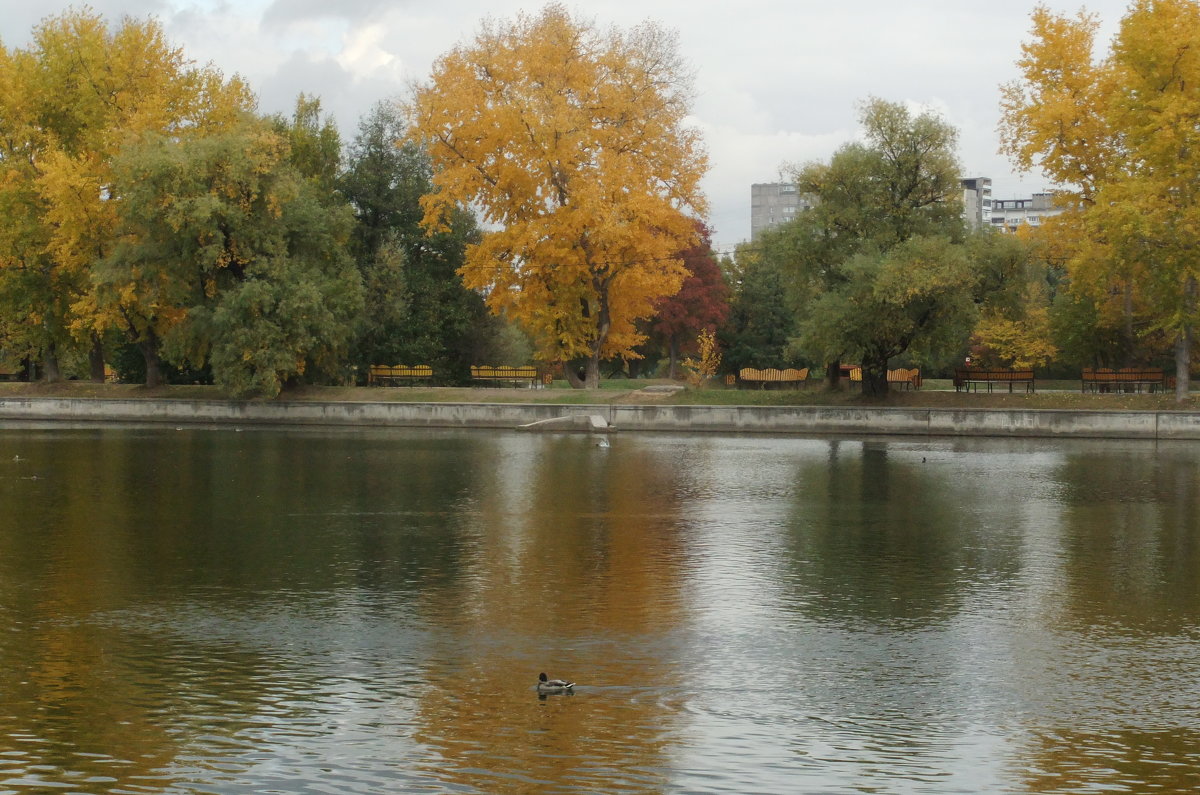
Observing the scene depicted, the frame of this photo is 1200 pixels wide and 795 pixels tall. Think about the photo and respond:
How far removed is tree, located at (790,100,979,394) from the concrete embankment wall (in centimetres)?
279

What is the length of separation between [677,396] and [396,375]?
1406cm

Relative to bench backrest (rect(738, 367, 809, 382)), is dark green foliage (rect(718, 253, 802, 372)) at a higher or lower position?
higher

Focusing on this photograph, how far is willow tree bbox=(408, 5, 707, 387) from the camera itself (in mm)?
51469

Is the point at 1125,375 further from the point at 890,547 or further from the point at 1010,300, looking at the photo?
the point at 890,547

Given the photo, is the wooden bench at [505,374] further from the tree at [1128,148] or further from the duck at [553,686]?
the duck at [553,686]

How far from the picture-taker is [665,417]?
4781 cm

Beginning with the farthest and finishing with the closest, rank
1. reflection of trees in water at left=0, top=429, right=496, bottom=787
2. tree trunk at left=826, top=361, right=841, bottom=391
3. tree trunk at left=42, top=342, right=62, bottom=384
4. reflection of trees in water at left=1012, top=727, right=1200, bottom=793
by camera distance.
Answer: tree trunk at left=42, top=342, right=62, bottom=384
tree trunk at left=826, top=361, right=841, bottom=391
reflection of trees in water at left=0, top=429, right=496, bottom=787
reflection of trees in water at left=1012, top=727, right=1200, bottom=793

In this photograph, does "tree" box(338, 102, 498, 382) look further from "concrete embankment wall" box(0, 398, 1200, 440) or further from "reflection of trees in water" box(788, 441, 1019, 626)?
"reflection of trees in water" box(788, 441, 1019, 626)

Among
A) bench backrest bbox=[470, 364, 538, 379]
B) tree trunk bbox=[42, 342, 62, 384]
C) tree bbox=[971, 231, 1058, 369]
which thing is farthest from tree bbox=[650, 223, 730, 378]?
tree trunk bbox=[42, 342, 62, 384]

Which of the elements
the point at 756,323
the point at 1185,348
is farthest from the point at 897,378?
the point at 756,323

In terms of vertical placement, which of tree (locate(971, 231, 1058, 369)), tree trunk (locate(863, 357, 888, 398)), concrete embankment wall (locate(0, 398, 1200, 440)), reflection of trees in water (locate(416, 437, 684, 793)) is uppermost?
tree (locate(971, 231, 1058, 369))

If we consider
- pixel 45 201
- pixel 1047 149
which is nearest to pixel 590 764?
pixel 1047 149

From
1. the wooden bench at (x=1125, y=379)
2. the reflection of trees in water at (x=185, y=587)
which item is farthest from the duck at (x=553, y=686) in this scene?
the wooden bench at (x=1125, y=379)

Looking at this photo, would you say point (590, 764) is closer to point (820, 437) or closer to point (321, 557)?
point (321, 557)
